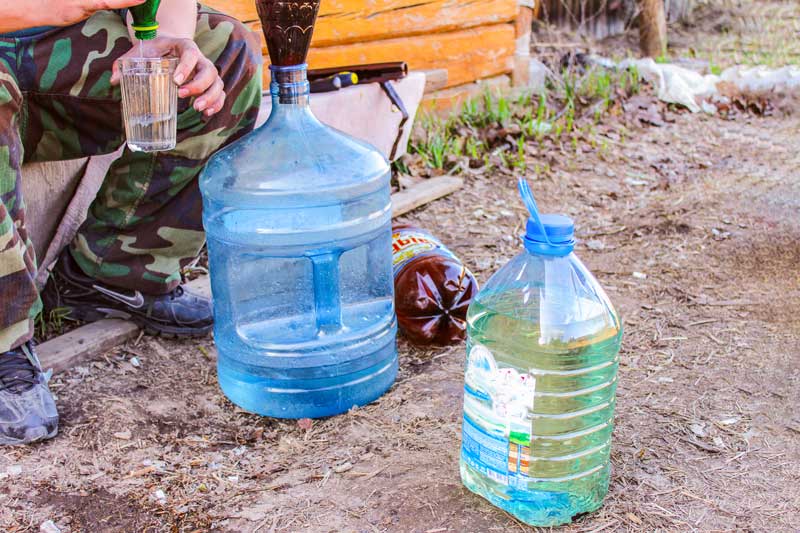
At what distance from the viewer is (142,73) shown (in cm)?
195

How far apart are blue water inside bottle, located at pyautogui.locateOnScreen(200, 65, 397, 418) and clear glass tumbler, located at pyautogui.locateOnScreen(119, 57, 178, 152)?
29 centimetres

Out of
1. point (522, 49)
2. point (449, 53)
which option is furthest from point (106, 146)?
point (522, 49)

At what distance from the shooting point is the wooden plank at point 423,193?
3.90m

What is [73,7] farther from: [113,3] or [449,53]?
[449,53]

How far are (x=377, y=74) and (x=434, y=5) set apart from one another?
62.0 inches

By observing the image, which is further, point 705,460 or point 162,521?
point 705,460

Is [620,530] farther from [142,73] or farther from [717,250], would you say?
[717,250]

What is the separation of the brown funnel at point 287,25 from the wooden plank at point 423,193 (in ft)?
5.87

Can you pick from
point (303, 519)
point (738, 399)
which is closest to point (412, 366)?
point (303, 519)

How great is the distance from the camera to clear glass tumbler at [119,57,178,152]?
1.96m

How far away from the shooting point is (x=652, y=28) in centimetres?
734

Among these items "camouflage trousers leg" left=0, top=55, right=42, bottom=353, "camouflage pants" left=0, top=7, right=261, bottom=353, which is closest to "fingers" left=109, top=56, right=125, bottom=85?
"camouflage pants" left=0, top=7, right=261, bottom=353

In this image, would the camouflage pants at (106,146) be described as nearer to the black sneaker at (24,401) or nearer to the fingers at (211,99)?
the black sneaker at (24,401)

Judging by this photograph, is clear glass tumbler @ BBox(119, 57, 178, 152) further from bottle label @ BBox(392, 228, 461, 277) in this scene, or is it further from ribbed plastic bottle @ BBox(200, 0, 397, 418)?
bottle label @ BBox(392, 228, 461, 277)
